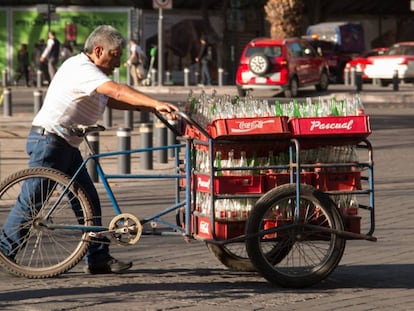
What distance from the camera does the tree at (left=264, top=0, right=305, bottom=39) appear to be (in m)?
43.2

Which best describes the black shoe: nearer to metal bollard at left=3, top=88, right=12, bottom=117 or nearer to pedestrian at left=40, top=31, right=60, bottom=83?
metal bollard at left=3, top=88, right=12, bottom=117

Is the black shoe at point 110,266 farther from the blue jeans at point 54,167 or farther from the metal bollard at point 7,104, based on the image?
the metal bollard at point 7,104

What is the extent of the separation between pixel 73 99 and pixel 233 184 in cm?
117

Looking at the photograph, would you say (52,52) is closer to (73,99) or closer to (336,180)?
(73,99)

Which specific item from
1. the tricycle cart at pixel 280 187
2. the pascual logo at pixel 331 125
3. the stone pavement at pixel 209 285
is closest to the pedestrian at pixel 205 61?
the stone pavement at pixel 209 285

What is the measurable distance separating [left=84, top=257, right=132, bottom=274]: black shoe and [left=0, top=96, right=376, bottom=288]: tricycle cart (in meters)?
0.27

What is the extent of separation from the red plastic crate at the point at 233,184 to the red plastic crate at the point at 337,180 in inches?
15.7

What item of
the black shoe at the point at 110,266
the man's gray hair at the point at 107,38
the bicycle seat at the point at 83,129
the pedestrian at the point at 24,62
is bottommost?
the black shoe at the point at 110,266

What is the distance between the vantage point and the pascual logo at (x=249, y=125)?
8180 millimetres

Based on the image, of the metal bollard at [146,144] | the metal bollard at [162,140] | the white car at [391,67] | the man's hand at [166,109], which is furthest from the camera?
the white car at [391,67]

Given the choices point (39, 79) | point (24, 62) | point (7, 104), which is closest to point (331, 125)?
point (7, 104)

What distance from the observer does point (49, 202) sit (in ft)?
28.1

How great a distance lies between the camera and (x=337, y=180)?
337 inches

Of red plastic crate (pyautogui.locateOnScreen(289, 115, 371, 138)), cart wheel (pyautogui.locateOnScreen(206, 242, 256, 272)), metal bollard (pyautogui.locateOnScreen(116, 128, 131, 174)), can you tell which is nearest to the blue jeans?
cart wheel (pyautogui.locateOnScreen(206, 242, 256, 272))
